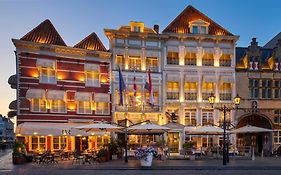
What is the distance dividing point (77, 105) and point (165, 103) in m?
9.71

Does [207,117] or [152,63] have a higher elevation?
[152,63]

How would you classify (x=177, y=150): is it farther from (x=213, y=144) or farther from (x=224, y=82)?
Result: (x=224, y=82)

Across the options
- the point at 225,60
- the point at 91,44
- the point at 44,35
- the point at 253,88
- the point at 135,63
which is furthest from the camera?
the point at 253,88

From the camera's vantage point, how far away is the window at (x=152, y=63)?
4015 cm

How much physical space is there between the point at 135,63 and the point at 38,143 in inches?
526

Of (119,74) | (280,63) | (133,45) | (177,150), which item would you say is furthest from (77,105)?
(280,63)

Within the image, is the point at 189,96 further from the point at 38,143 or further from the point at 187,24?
the point at 38,143

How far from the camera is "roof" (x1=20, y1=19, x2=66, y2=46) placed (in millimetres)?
35844

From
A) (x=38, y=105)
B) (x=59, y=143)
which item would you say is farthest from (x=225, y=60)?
(x=38, y=105)

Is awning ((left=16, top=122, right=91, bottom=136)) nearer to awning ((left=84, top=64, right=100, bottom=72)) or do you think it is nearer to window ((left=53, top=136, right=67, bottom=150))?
window ((left=53, top=136, right=67, bottom=150))

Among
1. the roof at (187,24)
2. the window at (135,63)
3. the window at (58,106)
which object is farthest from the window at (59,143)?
the roof at (187,24)

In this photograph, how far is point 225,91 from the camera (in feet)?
136

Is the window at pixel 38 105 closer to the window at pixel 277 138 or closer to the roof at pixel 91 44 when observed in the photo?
the roof at pixel 91 44

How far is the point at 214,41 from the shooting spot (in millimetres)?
41594
